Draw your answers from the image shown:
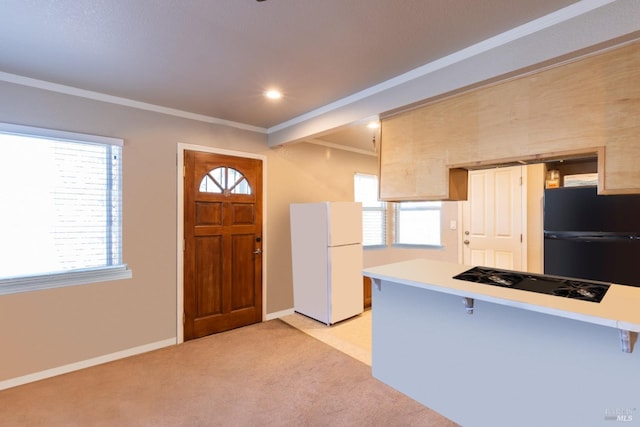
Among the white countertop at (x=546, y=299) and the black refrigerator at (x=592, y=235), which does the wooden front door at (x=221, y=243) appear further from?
the black refrigerator at (x=592, y=235)

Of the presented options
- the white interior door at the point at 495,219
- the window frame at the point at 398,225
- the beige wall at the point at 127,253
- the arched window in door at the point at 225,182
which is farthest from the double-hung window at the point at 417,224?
the arched window in door at the point at 225,182

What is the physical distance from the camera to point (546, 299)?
1430mm

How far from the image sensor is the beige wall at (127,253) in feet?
8.00

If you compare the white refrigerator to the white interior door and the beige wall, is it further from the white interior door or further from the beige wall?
the white interior door

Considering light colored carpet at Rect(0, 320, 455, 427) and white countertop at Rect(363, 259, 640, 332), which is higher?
white countertop at Rect(363, 259, 640, 332)

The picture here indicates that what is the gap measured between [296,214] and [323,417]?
93.8 inches

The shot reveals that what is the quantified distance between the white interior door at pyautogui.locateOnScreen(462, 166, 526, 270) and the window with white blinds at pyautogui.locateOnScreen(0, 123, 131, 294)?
14.0 feet

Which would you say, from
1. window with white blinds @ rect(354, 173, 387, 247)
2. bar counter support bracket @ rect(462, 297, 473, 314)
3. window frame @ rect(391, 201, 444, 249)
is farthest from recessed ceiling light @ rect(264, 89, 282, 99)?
window frame @ rect(391, 201, 444, 249)

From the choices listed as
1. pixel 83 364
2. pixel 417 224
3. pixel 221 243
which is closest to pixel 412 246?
pixel 417 224

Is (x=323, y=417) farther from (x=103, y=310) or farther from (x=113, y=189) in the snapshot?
(x=113, y=189)

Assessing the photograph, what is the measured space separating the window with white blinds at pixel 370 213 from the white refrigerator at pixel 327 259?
853mm

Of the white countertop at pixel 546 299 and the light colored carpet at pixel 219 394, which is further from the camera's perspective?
the light colored carpet at pixel 219 394

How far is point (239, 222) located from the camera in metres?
3.60

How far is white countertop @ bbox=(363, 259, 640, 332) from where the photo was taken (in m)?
1.20
